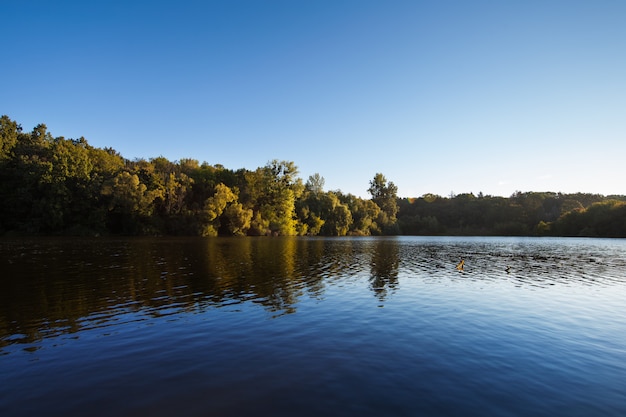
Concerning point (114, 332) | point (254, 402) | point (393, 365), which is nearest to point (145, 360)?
point (114, 332)

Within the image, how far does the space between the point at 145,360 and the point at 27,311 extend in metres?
9.99

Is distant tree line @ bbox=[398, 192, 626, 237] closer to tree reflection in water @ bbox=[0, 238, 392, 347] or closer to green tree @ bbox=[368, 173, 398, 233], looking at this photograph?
green tree @ bbox=[368, 173, 398, 233]

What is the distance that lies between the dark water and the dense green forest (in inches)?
2810

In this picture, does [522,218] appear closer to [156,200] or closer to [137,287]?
[156,200]

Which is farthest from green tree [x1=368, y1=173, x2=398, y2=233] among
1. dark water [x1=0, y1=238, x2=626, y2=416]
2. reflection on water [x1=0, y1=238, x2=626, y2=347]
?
dark water [x1=0, y1=238, x2=626, y2=416]

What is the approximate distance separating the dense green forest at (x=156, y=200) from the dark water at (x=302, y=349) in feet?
234

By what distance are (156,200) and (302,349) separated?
98.6 m

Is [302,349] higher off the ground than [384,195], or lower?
lower

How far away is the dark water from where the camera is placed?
903 centimetres

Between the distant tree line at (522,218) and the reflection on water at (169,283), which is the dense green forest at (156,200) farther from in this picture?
the reflection on water at (169,283)

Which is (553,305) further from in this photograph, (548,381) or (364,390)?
(364,390)

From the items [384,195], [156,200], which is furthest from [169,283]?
[384,195]

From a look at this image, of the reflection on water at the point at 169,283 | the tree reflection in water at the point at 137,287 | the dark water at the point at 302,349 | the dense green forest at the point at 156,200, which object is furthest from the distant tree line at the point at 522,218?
the dark water at the point at 302,349

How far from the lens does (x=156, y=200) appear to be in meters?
100
